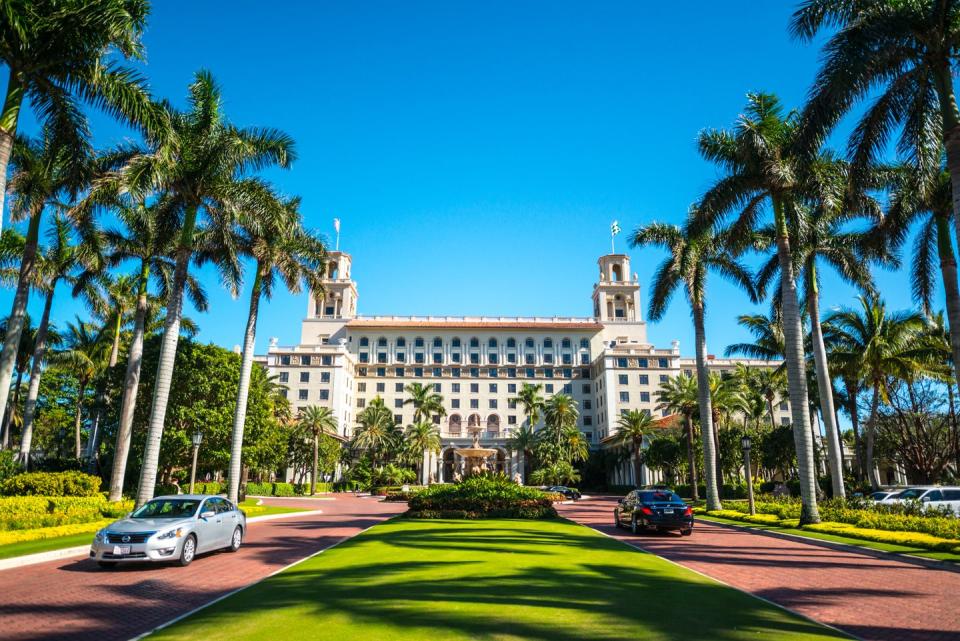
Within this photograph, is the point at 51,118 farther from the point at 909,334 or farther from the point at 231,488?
the point at 909,334

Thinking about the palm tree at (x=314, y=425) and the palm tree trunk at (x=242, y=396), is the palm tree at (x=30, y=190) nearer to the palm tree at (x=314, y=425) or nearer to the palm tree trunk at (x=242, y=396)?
the palm tree trunk at (x=242, y=396)

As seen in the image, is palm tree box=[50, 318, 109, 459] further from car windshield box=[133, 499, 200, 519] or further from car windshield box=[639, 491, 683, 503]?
car windshield box=[639, 491, 683, 503]

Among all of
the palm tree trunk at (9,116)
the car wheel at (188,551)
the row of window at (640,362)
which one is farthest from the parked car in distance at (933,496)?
the row of window at (640,362)

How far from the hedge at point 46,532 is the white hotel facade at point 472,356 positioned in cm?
7092

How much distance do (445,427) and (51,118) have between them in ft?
259

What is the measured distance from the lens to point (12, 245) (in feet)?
96.1

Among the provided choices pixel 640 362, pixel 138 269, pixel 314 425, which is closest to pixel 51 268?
pixel 138 269

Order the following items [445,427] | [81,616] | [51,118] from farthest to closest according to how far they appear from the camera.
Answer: [445,427] → [51,118] → [81,616]

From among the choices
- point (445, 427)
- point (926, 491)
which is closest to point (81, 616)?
point (926, 491)

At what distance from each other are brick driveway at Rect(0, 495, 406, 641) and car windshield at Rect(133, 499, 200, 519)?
1162 mm

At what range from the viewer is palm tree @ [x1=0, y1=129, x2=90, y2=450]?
1992cm

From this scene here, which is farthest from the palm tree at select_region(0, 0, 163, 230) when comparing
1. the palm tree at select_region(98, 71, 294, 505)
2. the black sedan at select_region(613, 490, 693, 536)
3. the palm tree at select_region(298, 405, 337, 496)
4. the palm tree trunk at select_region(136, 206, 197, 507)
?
the palm tree at select_region(298, 405, 337, 496)

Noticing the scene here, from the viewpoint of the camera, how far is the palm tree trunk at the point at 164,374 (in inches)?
838

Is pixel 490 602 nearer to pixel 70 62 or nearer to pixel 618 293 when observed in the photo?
pixel 70 62
